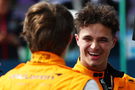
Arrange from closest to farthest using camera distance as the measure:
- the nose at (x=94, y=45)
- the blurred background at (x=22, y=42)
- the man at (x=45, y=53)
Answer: the man at (x=45, y=53) → the nose at (x=94, y=45) → the blurred background at (x=22, y=42)

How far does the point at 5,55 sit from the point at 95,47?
3834 millimetres

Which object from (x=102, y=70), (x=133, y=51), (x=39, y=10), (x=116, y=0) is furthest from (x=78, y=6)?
(x=39, y=10)

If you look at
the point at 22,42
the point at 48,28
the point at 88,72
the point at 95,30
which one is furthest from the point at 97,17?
the point at 22,42

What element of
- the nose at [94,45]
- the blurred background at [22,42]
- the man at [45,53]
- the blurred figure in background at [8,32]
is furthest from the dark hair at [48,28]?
the blurred figure in background at [8,32]

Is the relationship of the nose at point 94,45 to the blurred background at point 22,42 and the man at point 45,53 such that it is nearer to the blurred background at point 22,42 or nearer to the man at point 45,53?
the man at point 45,53

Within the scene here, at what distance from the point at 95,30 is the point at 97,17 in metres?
0.11

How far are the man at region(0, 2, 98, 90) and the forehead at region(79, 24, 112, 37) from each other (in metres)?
0.63

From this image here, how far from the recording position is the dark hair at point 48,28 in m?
2.20

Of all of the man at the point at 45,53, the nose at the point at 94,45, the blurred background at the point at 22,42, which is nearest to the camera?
the man at the point at 45,53

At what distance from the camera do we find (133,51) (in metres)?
6.39

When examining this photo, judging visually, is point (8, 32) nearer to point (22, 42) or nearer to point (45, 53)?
point (22, 42)

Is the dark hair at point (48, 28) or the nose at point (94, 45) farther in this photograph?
the nose at point (94, 45)

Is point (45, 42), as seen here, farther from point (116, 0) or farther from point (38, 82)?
point (116, 0)

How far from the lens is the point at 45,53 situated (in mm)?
2207
